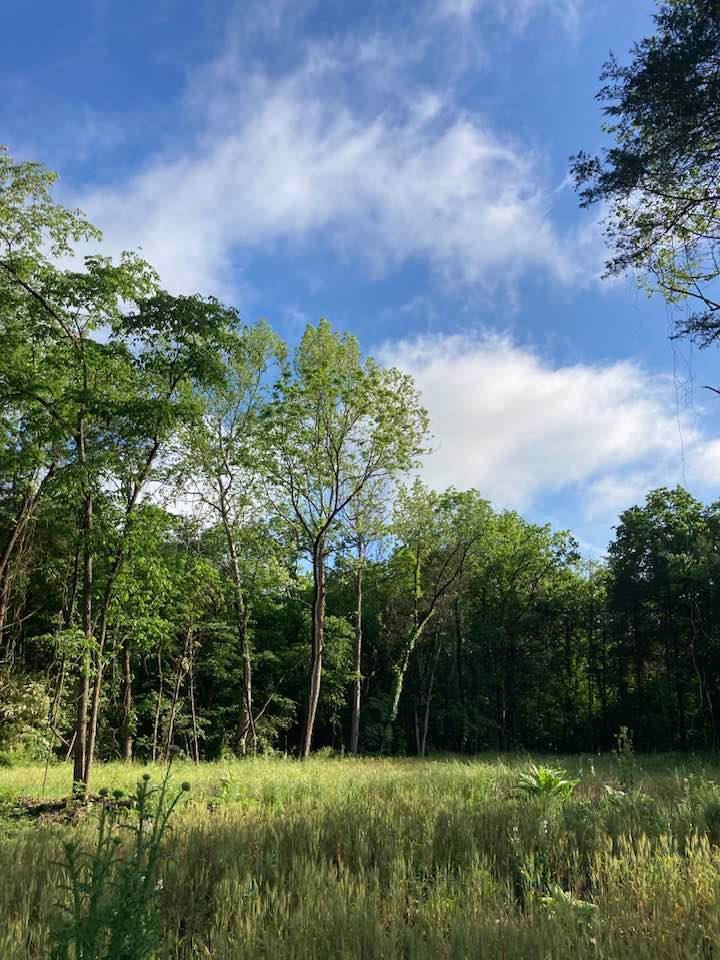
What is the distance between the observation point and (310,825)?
6332mm

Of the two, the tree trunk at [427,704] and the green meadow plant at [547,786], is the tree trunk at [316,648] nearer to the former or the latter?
the tree trunk at [427,704]

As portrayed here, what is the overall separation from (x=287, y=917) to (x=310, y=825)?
9.06 ft

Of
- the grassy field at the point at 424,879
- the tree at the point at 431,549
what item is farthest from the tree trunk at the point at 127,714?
the grassy field at the point at 424,879

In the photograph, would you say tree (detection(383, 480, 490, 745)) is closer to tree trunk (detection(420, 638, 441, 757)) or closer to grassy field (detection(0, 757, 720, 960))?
tree trunk (detection(420, 638, 441, 757))

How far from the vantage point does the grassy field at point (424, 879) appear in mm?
3275

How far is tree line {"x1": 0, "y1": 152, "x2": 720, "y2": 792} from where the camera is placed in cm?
1076

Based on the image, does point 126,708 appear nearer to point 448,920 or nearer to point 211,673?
point 211,673

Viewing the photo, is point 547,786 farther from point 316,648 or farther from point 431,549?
point 431,549

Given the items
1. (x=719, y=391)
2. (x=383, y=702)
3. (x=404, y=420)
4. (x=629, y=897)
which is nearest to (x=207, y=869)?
(x=629, y=897)

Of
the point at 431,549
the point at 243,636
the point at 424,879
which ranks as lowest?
the point at 424,879

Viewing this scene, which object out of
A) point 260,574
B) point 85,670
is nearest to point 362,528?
point 260,574

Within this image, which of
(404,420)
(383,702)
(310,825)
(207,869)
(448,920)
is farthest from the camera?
(383,702)

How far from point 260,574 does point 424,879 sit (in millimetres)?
22148

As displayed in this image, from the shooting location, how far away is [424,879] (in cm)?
478
